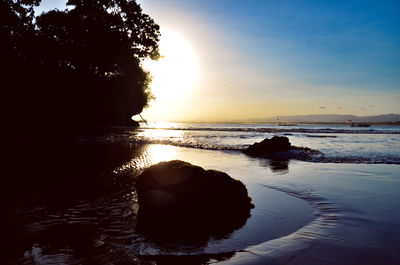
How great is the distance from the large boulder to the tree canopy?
22951 millimetres

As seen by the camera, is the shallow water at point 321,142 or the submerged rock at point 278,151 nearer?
the shallow water at point 321,142

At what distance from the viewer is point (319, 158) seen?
591 inches

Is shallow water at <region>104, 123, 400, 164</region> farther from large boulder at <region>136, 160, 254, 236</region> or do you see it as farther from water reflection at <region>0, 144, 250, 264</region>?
water reflection at <region>0, 144, 250, 264</region>

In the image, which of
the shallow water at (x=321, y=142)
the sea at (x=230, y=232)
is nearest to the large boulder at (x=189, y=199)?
the sea at (x=230, y=232)

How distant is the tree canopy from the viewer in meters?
25.2

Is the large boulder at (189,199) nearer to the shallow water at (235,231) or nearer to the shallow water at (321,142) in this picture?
the shallow water at (235,231)

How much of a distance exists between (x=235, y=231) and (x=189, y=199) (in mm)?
1386

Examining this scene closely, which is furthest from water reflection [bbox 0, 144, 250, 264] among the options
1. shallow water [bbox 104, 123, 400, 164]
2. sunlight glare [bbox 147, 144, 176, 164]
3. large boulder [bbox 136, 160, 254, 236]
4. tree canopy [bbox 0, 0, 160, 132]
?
tree canopy [bbox 0, 0, 160, 132]

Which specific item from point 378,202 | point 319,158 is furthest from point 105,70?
point 378,202

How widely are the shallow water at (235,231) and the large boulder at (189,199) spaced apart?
31cm

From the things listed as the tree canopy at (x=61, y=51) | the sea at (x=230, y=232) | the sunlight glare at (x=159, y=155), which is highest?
the tree canopy at (x=61, y=51)

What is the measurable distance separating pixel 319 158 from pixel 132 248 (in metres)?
13.6

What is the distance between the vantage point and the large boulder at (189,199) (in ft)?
16.4

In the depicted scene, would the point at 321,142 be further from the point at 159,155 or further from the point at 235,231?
the point at 235,231
